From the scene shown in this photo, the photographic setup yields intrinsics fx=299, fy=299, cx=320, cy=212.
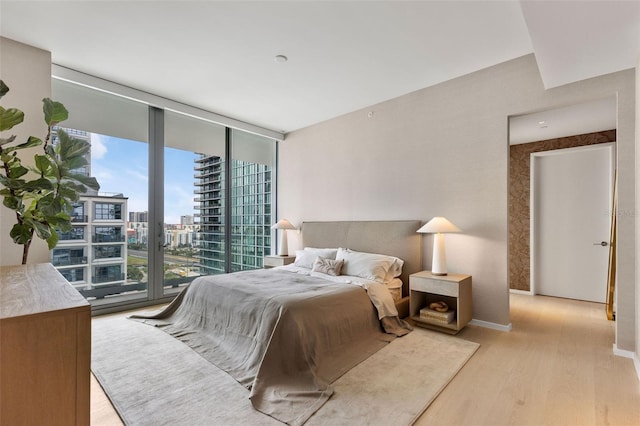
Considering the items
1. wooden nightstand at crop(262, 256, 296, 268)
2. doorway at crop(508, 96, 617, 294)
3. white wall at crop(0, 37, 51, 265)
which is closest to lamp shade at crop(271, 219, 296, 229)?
wooden nightstand at crop(262, 256, 296, 268)

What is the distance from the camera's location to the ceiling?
2375 mm

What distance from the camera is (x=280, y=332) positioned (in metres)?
2.31

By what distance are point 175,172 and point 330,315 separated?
341 centimetres

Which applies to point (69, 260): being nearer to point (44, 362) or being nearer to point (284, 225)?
point (284, 225)

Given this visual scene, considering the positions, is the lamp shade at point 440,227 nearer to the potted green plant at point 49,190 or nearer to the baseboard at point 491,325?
the baseboard at point 491,325

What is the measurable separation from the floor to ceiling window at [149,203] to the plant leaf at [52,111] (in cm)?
181

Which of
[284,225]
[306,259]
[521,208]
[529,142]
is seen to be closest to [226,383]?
[306,259]

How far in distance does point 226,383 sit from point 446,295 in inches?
92.1

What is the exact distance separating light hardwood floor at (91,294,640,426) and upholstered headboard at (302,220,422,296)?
99 cm

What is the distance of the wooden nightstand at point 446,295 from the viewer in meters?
3.13

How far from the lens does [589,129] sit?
4.45m

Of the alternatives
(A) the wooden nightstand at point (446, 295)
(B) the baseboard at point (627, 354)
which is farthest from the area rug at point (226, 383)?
(B) the baseboard at point (627, 354)

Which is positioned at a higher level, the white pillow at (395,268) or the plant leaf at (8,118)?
the plant leaf at (8,118)

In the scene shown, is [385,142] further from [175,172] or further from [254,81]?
→ [175,172]
